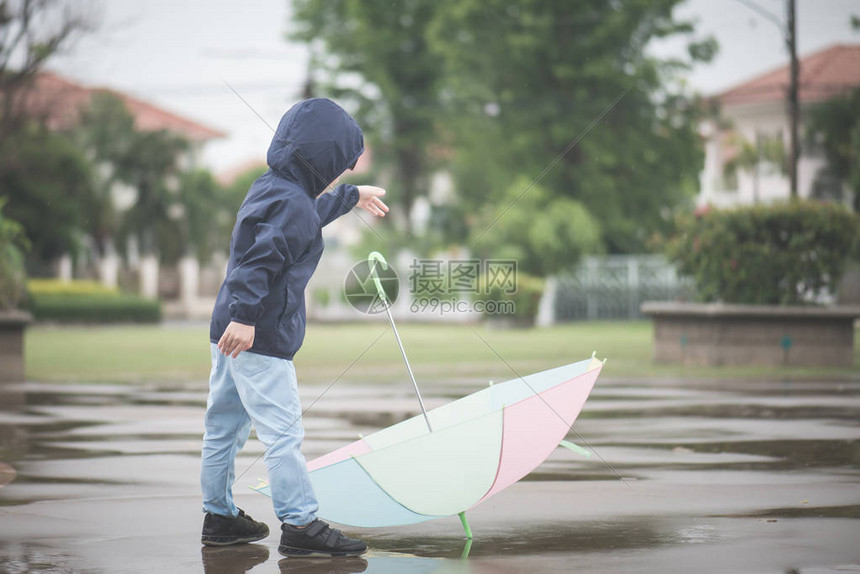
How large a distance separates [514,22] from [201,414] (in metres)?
31.9

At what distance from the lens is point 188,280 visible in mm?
66875

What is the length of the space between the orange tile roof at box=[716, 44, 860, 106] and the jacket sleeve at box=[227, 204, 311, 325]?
45.9 meters

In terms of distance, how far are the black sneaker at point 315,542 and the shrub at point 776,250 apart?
12.3 metres

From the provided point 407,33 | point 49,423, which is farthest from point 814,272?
point 407,33

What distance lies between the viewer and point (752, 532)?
18.9 feet

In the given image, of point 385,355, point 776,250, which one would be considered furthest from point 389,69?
point 776,250

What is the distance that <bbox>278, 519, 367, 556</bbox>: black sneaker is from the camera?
5.30 metres

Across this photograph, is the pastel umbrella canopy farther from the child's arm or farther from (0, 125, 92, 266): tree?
(0, 125, 92, 266): tree

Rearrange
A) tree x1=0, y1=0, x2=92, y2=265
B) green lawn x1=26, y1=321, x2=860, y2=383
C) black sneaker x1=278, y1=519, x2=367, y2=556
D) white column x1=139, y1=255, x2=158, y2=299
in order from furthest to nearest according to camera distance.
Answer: white column x1=139, y1=255, x2=158, y2=299, tree x1=0, y1=0, x2=92, y2=265, green lawn x1=26, y1=321, x2=860, y2=383, black sneaker x1=278, y1=519, x2=367, y2=556

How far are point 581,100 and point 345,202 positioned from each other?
3561cm

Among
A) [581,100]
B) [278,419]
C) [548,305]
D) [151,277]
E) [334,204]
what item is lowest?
[278,419]

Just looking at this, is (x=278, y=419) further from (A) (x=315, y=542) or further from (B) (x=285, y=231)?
(B) (x=285, y=231)

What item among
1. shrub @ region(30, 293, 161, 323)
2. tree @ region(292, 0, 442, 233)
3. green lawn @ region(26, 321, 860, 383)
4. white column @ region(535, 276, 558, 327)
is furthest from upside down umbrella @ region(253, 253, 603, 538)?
tree @ region(292, 0, 442, 233)

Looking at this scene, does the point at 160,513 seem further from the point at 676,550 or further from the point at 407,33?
the point at 407,33
